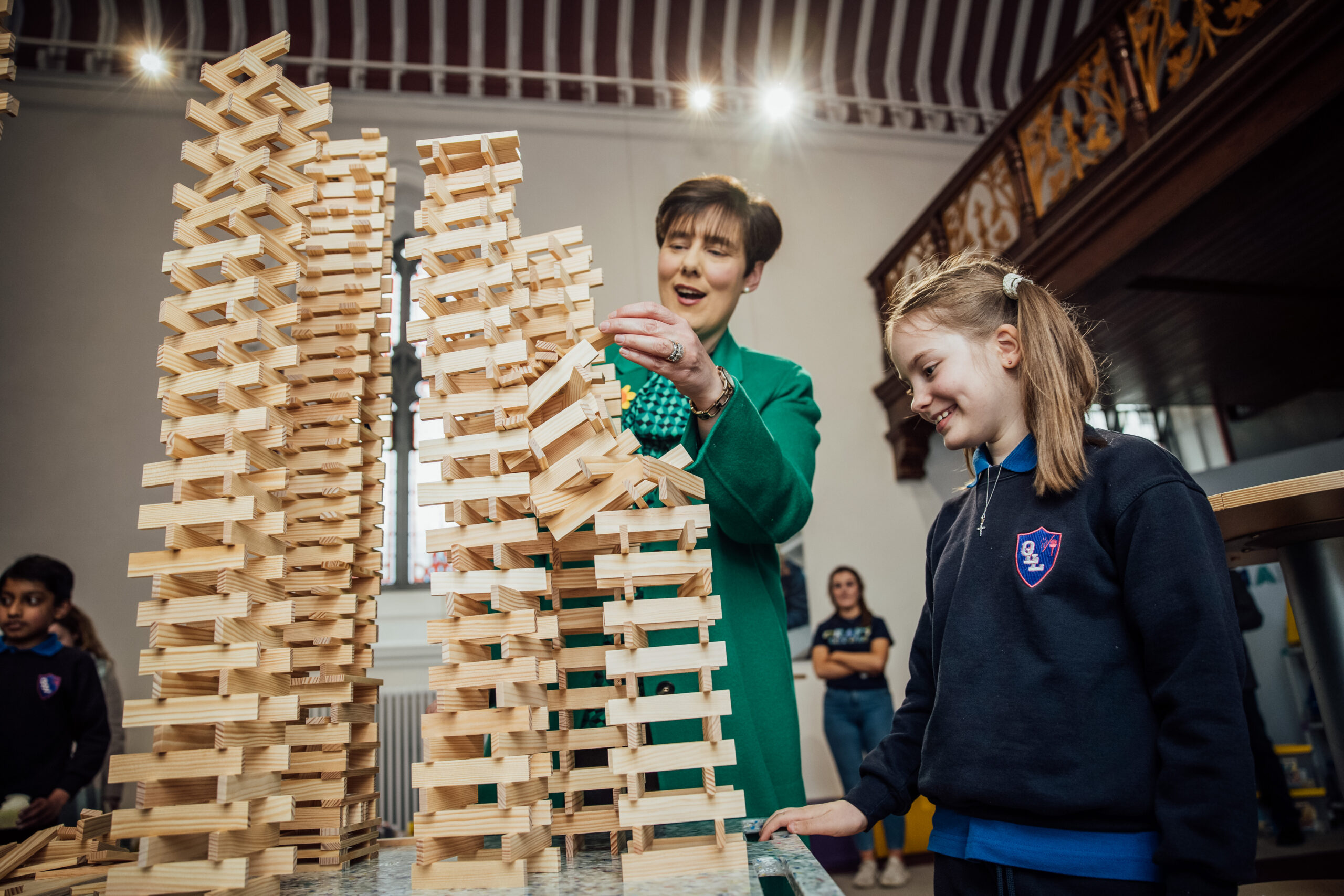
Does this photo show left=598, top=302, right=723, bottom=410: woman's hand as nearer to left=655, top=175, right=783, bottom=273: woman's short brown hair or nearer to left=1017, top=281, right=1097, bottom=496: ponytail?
left=1017, top=281, right=1097, bottom=496: ponytail

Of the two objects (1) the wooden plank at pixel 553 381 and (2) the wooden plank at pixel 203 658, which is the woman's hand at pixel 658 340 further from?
(2) the wooden plank at pixel 203 658

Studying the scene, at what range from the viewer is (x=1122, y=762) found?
999 millimetres

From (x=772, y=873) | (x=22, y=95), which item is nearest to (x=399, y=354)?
(x=22, y=95)

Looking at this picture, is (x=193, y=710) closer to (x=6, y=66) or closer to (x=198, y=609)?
(x=198, y=609)

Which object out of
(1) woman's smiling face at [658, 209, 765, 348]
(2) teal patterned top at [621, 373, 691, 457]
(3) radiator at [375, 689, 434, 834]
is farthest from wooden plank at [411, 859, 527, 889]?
(3) radiator at [375, 689, 434, 834]

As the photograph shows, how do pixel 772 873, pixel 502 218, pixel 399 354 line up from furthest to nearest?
pixel 399 354 → pixel 502 218 → pixel 772 873

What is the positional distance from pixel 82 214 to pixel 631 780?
855 centimetres

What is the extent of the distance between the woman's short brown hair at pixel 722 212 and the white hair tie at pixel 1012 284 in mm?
464

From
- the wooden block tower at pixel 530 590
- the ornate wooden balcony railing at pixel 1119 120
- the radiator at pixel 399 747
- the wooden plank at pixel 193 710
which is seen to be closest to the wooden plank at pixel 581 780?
the wooden block tower at pixel 530 590

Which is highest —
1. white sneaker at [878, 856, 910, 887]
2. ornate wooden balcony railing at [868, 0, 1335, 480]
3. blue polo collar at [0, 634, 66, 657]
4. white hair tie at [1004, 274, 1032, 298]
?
ornate wooden balcony railing at [868, 0, 1335, 480]

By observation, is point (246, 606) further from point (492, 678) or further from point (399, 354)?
point (399, 354)

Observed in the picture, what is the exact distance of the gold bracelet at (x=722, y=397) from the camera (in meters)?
1.14

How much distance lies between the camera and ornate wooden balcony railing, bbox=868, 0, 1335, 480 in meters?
3.84

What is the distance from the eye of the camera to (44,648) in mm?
3703
